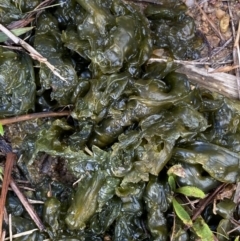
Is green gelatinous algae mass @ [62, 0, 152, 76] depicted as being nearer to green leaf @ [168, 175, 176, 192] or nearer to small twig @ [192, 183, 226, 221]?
green leaf @ [168, 175, 176, 192]

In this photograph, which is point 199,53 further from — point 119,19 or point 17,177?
point 17,177

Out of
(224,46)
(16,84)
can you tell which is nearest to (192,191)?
(224,46)

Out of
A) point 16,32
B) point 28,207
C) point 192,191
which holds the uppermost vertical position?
point 16,32

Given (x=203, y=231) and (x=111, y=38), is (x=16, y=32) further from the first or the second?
(x=203, y=231)

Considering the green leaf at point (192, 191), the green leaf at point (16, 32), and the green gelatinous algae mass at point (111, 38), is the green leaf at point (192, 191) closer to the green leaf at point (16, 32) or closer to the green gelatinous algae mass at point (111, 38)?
the green gelatinous algae mass at point (111, 38)

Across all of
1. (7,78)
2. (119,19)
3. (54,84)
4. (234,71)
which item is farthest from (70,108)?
(234,71)
